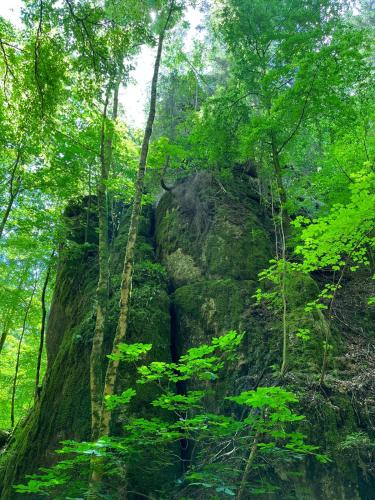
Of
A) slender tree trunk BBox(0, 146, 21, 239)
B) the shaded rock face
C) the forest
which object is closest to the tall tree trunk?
the forest

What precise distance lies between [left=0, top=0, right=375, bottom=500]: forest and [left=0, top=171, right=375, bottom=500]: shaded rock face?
43mm

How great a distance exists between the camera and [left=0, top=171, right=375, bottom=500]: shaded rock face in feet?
18.3

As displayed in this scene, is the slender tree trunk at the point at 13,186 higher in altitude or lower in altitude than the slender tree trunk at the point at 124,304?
higher

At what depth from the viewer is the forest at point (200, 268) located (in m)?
4.59

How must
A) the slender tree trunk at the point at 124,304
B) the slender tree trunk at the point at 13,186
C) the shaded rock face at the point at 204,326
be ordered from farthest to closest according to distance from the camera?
1. the slender tree trunk at the point at 13,186
2. the shaded rock face at the point at 204,326
3. the slender tree trunk at the point at 124,304

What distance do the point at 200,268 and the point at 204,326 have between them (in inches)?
82.8

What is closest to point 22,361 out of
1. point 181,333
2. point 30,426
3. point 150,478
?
point 30,426

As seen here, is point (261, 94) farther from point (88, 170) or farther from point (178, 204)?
point (88, 170)

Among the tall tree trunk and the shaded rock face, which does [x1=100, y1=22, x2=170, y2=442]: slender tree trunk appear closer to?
the tall tree trunk

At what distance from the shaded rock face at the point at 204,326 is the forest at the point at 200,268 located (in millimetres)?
43

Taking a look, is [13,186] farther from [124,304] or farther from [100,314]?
[124,304]

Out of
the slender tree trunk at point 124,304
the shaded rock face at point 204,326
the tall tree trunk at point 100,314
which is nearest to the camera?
the slender tree trunk at point 124,304

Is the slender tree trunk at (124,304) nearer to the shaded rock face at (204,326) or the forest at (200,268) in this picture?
the forest at (200,268)

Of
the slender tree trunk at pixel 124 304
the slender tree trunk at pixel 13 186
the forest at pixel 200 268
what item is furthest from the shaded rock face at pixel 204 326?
the slender tree trunk at pixel 13 186
